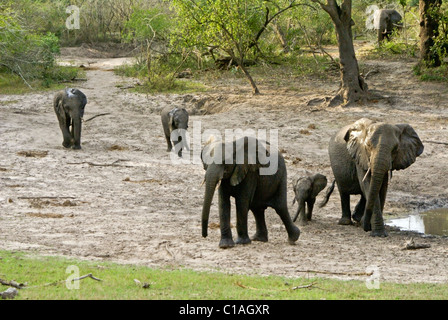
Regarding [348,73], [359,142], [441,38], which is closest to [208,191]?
[359,142]

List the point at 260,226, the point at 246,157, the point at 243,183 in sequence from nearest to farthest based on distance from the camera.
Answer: the point at 246,157 → the point at 243,183 → the point at 260,226

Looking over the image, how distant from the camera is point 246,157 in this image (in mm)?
9805

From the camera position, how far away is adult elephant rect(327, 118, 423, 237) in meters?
11.3

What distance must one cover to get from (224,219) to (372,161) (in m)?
2.69

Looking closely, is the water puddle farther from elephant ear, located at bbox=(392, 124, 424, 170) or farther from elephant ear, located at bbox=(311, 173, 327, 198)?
elephant ear, located at bbox=(311, 173, 327, 198)

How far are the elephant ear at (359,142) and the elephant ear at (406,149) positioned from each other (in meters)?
0.47

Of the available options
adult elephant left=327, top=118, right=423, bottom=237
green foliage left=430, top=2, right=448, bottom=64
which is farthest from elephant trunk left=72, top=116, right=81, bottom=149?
green foliage left=430, top=2, right=448, bottom=64

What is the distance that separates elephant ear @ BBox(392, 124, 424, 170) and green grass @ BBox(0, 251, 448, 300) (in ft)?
12.0

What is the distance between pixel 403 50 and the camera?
95.1ft

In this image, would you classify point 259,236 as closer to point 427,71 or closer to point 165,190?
point 165,190

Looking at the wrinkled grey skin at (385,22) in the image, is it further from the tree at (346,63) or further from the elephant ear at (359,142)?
the elephant ear at (359,142)

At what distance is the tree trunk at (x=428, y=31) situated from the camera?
83.6 ft

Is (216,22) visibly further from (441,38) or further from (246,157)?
(246,157)

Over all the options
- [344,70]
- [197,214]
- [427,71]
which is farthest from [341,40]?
[197,214]
